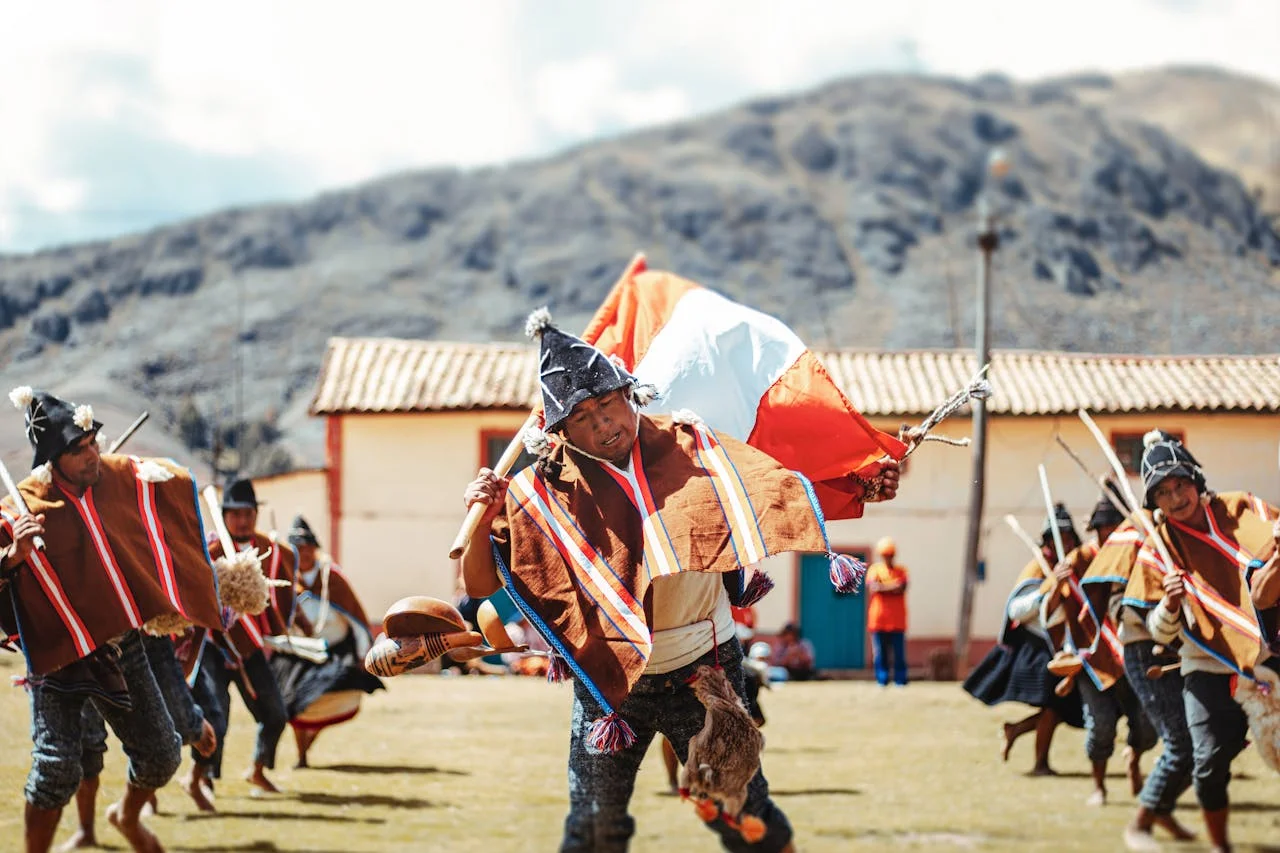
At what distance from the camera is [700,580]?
520 centimetres

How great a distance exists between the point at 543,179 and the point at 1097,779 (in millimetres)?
116573

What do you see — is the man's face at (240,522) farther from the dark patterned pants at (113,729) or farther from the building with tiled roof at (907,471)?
the building with tiled roof at (907,471)

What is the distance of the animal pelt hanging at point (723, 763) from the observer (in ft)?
16.2

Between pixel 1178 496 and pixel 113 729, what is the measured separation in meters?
4.69

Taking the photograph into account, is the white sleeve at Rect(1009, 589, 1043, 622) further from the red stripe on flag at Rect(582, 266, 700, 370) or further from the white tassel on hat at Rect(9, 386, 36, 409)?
the white tassel on hat at Rect(9, 386, 36, 409)

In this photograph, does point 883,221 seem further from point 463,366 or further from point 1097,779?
point 1097,779

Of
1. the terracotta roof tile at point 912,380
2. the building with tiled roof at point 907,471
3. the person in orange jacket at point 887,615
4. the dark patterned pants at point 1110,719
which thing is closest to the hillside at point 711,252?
the terracotta roof tile at point 912,380

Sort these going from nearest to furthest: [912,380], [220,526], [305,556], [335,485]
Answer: [220,526], [305,556], [335,485], [912,380]

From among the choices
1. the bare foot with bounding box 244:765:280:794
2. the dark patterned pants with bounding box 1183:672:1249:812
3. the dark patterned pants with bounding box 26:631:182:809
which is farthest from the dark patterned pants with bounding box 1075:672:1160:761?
the dark patterned pants with bounding box 26:631:182:809

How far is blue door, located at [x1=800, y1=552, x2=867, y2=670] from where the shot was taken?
2461 centimetres

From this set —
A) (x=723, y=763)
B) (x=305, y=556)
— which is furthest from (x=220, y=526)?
(x=723, y=763)

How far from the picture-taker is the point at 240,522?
963 centimetres

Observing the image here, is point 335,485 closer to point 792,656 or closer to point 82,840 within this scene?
point 792,656

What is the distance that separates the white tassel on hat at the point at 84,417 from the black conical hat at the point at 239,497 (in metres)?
3.10
